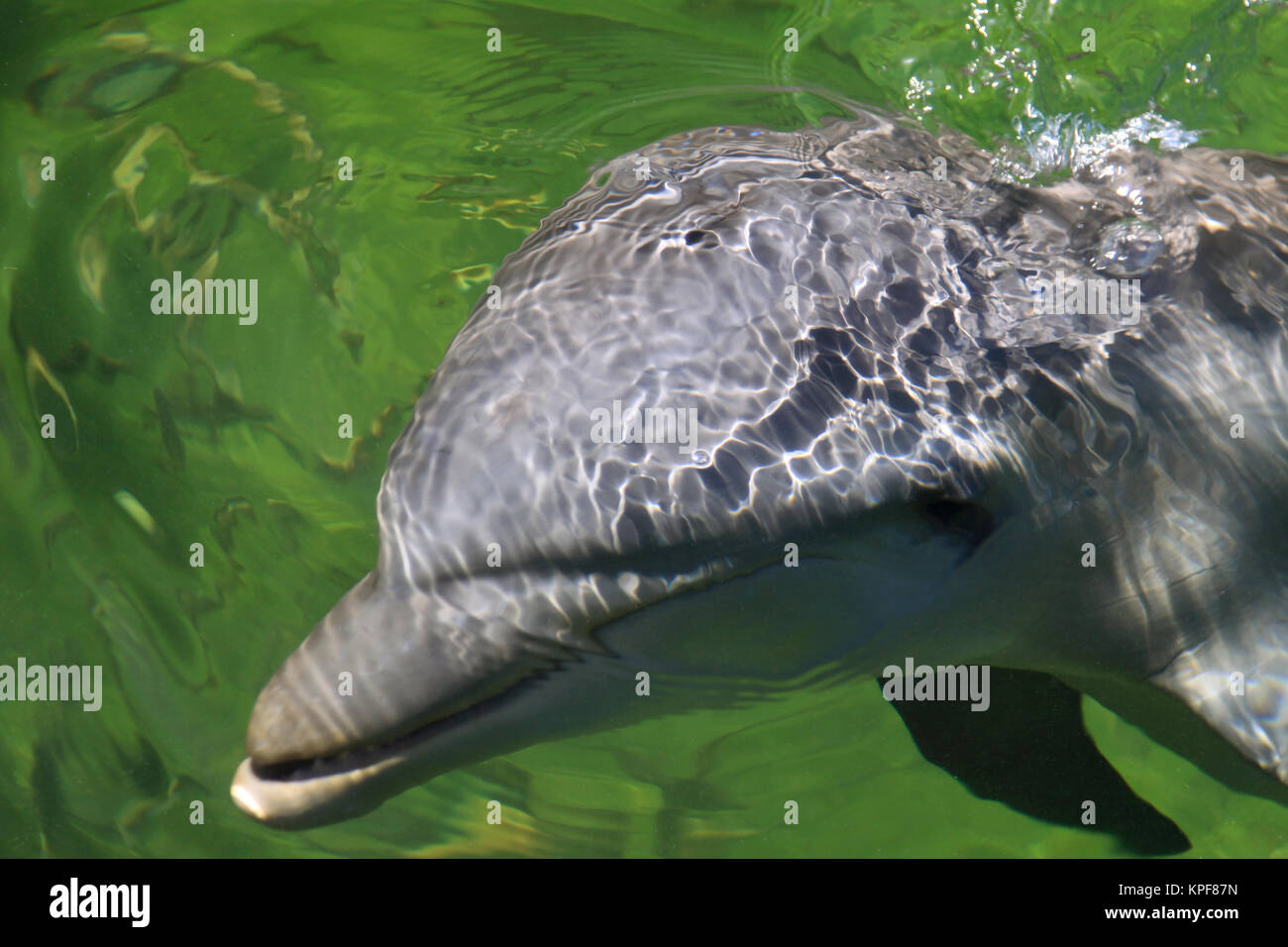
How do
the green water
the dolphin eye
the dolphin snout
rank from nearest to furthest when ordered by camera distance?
1. the dolphin snout
2. the dolphin eye
3. the green water

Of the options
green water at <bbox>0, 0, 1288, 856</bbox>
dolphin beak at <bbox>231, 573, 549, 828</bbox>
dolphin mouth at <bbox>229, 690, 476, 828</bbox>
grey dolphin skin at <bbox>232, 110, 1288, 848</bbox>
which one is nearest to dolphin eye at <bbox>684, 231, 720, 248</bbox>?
grey dolphin skin at <bbox>232, 110, 1288, 848</bbox>

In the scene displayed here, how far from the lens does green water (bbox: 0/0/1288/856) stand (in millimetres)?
5031

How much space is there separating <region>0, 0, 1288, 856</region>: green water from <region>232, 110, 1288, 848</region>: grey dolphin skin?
1.13m

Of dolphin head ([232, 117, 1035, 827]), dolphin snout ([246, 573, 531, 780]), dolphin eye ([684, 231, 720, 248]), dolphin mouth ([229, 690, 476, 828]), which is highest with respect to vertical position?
dolphin eye ([684, 231, 720, 248])

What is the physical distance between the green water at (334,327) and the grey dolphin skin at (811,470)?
113 cm

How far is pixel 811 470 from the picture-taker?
9.84 ft

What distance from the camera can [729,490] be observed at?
9.54ft

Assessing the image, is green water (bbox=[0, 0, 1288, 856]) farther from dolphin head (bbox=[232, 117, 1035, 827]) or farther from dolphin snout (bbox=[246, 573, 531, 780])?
dolphin snout (bbox=[246, 573, 531, 780])

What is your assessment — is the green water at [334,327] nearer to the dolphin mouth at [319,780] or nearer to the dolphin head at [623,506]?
the dolphin head at [623,506]

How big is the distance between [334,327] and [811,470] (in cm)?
346

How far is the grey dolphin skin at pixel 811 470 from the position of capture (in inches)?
114

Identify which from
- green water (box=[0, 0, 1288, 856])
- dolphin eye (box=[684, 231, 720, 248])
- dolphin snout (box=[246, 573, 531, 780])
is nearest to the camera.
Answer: dolphin snout (box=[246, 573, 531, 780])

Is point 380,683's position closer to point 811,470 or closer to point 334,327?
point 811,470
